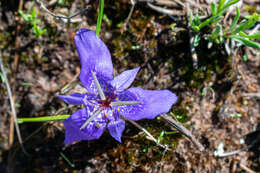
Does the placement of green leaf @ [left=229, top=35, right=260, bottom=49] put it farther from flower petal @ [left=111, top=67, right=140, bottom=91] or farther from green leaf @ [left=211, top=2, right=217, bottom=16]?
flower petal @ [left=111, top=67, right=140, bottom=91]

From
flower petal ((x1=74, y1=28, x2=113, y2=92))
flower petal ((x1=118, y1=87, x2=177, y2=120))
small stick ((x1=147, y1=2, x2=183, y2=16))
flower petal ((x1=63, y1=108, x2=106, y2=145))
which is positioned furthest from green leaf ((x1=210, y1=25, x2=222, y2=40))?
flower petal ((x1=63, y1=108, x2=106, y2=145))

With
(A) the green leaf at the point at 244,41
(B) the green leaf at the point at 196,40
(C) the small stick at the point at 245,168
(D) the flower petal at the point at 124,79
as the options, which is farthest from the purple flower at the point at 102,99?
(C) the small stick at the point at 245,168

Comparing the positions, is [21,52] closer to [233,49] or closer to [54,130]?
[54,130]

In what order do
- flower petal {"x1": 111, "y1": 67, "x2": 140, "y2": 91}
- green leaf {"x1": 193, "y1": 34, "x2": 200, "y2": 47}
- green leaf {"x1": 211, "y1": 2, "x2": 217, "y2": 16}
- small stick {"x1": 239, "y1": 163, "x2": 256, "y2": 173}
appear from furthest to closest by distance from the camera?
small stick {"x1": 239, "y1": 163, "x2": 256, "y2": 173} < green leaf {"x1": 193, "y1": 34, "x2": 200, "y2": 47} < green leaf {"x1": 211, "y1": 2, "x2": 217, "y2": 16} < flower petal {"x1": 111, "y1": 67, "x2": 140, "y2": 91}

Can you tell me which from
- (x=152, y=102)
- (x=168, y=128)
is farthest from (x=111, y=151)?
(x=152, y=102)

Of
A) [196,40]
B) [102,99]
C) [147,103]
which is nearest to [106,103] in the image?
[102,99]
